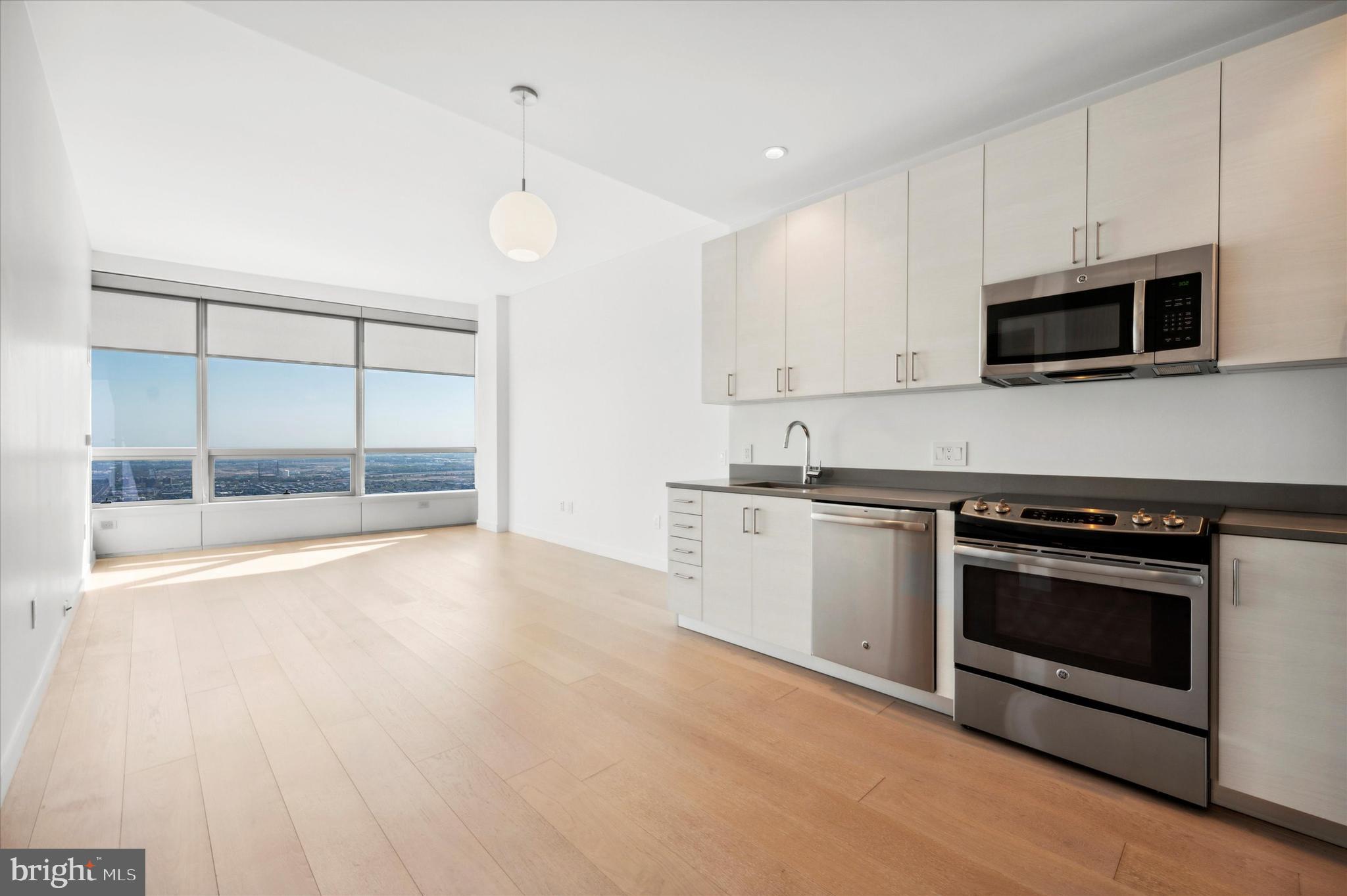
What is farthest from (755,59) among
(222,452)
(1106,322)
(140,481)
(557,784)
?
(140,481)

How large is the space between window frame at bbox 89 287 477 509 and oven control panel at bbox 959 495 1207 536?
21.9ft

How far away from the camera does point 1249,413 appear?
2.19 m

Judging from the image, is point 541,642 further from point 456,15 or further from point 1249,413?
point 1249,413

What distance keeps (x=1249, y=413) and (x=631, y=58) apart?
2688 millimetres

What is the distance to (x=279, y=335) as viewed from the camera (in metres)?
A: 6.49

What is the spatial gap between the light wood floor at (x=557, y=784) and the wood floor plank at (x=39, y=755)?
0.04 feet

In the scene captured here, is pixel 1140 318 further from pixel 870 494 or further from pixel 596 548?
pixel 596 548

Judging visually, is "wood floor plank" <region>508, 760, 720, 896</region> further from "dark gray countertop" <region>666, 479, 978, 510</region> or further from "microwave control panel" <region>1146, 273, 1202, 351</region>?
"microwave control panel" <region>1146, 273, 1202, 351</region>

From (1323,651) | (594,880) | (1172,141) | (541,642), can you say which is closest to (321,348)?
(541,642)

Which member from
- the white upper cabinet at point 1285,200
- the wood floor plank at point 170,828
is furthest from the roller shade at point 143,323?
the white upper cabinet at point 1285,200

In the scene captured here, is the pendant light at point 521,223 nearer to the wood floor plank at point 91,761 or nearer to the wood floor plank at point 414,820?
the wood floor plank at point 414,820

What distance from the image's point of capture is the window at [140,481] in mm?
5637

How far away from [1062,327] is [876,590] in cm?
130

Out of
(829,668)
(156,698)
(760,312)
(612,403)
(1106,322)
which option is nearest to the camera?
(1106,322)
